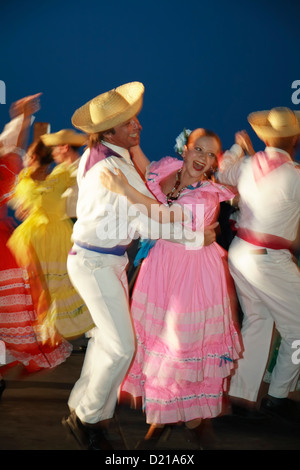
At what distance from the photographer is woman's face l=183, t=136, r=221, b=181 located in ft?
7.79

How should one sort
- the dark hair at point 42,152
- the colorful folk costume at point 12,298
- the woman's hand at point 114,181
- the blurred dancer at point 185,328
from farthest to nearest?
the dark hair at point 42,152 < the colorful folk costume at point 12,298 < the blurred dancer at point 185,328 < the woman's hand at point 114,181

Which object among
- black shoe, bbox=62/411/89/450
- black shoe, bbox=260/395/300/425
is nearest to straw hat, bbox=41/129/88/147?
black shoe, bbox=62/411/89/450

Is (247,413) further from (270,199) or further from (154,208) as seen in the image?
(154,208)

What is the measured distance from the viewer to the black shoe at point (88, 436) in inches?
81.0

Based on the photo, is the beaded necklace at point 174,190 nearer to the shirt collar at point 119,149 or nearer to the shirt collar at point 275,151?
the shirt collar at point 119,149

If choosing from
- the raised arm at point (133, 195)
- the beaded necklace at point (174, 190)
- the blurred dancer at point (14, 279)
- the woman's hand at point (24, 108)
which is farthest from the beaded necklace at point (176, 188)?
the woman's hand at point (24, 108)

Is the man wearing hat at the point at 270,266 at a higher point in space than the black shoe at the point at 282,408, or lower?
higher

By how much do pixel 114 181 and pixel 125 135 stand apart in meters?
0.28

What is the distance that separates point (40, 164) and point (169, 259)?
179 centimetres

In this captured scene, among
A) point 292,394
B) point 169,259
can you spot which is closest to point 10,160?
point 169,259

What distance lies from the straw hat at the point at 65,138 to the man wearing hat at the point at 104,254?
146cm

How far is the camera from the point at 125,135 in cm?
212

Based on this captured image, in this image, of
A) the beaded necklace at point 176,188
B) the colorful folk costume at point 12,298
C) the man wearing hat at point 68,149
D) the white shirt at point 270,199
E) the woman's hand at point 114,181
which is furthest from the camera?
the man wearing hat at point 68,149
